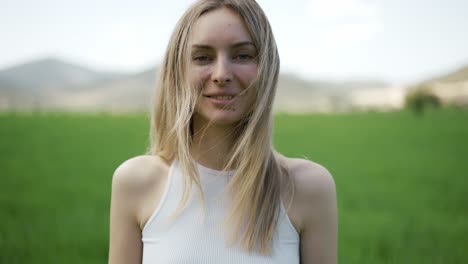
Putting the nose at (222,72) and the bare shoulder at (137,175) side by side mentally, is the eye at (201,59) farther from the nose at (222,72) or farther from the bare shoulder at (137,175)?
the bare shoulder at (137,175)

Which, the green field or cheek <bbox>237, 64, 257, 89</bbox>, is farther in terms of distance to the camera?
the green field

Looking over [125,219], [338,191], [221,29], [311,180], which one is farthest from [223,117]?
[338,191]

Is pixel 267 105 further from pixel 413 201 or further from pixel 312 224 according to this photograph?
pixel 413 201

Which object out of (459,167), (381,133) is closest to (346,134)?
(381,133)

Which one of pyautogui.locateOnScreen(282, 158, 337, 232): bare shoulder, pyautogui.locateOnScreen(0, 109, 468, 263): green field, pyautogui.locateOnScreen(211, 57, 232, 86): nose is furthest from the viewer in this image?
pyautogui.locateOnScreen(0, 109, 468, 263): green field

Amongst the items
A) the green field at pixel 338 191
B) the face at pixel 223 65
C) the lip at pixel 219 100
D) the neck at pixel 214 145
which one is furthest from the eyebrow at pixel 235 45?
the green field at pixel 338 191

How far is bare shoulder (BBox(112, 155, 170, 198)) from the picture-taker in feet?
5.57

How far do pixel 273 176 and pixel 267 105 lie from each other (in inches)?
10.9

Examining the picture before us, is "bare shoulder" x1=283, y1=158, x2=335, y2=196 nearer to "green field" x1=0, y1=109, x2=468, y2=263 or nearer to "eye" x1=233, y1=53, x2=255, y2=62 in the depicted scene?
"eye" x1=233, y1=53, x2=255, y2=62

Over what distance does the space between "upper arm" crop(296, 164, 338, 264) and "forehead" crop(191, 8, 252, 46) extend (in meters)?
0.59

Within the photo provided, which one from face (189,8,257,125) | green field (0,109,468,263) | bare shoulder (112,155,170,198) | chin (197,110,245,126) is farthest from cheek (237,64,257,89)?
green field (0,109,468,263)

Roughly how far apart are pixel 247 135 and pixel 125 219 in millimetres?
567

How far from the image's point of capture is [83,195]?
7781mm

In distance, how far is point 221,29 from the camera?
5.18ft
